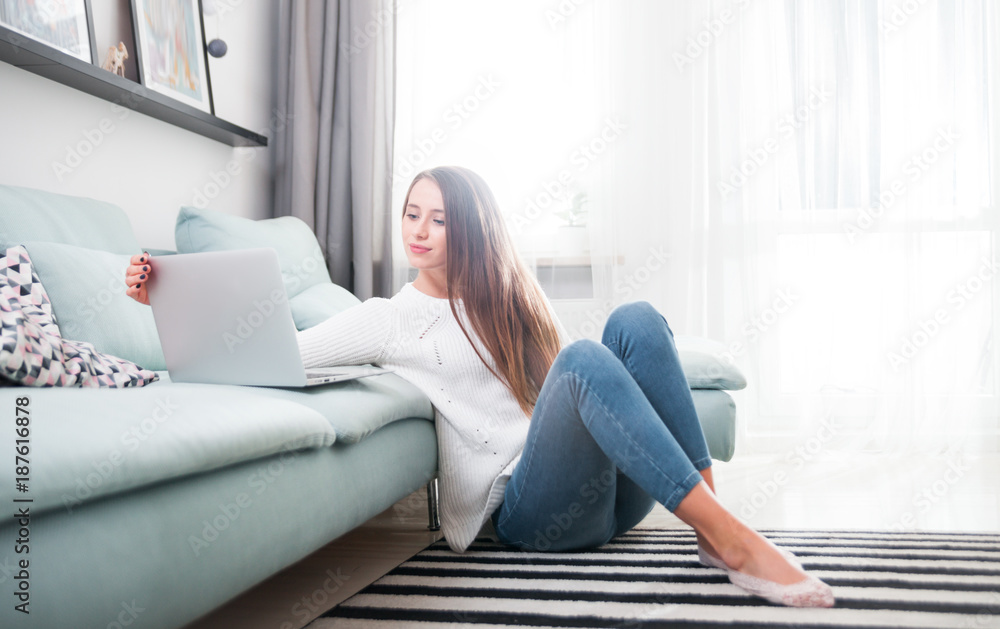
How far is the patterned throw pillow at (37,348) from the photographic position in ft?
3.29

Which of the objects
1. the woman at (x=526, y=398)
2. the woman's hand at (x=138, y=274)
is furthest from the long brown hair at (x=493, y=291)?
the woman's hand at (x=138, y=274)

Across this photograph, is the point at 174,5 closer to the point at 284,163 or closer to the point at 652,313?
the point at 284,163

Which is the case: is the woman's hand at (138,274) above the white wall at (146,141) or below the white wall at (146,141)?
below

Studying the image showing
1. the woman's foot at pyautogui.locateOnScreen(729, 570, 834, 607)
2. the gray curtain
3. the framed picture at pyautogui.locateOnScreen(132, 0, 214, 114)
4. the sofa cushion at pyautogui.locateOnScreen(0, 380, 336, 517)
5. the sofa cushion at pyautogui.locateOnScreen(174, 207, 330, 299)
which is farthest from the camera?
the gray curtain

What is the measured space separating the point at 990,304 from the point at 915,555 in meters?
1.64

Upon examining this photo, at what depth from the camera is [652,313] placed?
125cm

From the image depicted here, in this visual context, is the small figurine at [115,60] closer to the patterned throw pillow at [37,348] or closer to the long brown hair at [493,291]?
the patterned throw pillow at [37,348]

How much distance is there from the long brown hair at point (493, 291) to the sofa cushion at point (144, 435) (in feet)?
1.40

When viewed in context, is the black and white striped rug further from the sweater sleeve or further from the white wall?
the white wall

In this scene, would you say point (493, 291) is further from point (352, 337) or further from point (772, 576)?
point (772, 576)

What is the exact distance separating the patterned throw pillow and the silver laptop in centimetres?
13

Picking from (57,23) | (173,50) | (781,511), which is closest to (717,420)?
(781,511)

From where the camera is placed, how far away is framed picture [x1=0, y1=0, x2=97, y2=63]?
1522 millimetres

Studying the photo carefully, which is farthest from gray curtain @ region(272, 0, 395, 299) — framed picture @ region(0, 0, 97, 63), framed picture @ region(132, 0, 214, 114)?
framed picture @ region(0, 0, 97, 63)
